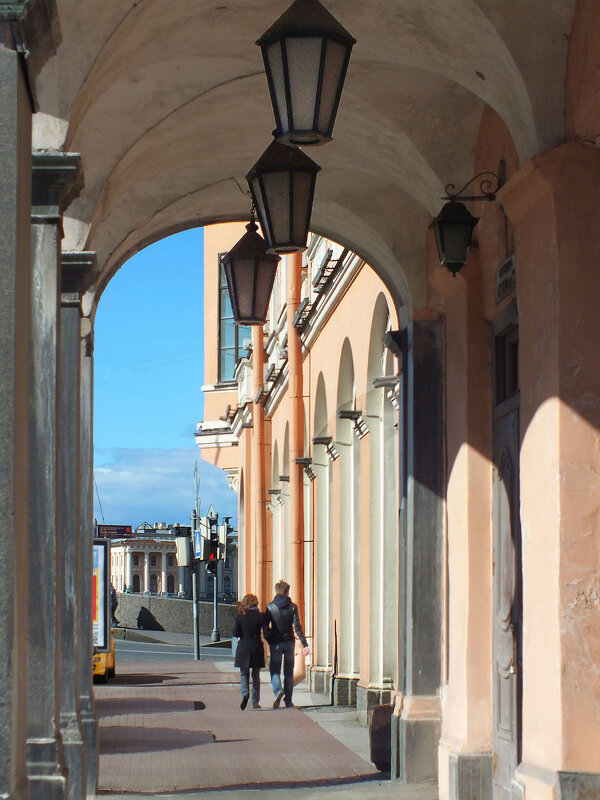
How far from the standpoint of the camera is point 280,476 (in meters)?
28.5

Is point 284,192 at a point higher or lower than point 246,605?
higher

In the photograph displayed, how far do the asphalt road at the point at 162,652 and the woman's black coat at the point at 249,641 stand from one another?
489 inches

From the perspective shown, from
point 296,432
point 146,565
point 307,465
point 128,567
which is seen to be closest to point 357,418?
point 307,465

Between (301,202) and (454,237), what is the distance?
1834 millimetres

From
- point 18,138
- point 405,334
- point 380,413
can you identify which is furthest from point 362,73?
point 380,413

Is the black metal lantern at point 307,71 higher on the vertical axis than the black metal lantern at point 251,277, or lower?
higher

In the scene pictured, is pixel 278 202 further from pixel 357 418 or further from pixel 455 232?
pixel 357 418

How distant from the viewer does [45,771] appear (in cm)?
688

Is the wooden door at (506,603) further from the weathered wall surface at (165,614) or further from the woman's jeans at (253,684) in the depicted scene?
the weathered wall surface at (165,614)

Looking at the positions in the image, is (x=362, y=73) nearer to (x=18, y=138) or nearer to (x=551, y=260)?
(x=551, y=260)

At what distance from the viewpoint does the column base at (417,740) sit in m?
11.1

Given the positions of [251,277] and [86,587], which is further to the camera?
[86,587]

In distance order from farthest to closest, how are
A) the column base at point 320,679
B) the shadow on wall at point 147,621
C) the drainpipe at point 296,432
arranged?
the shadow on wall at point 147,621 → the drainpipe at point 296,432 → the column base at point 320,679

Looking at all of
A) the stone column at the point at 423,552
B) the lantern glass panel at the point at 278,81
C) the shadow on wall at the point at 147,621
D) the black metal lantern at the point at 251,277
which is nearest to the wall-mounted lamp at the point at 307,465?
the stone column at the point at 423,552
